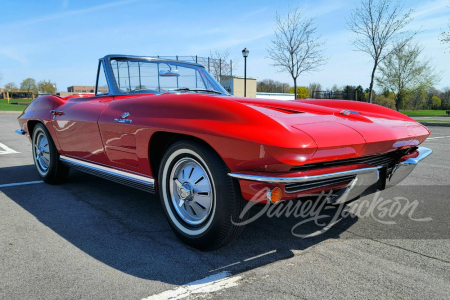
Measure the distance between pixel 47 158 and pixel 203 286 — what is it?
3265 mm

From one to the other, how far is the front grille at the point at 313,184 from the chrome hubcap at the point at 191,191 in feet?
1.74

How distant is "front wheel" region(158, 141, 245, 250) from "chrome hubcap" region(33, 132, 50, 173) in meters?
2.47

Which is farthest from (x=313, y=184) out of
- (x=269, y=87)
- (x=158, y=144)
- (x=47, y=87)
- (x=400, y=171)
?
(x=47, y=87)

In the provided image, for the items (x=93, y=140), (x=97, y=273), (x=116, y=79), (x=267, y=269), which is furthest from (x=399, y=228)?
(x=116, y=79)

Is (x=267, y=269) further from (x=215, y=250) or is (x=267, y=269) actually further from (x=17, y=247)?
(x=17, y=247)

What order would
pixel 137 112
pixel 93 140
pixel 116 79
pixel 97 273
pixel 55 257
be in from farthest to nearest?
pixel 116 79 → pixel 93 140 → pixel 137 112 → pixel 55 257 → pixel 97 273

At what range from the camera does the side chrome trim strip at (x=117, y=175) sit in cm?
273

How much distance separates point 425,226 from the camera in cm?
279

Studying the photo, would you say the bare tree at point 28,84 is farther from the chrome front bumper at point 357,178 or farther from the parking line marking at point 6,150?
the chrome front bumper at point 357,178

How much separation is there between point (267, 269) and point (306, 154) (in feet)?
2.37

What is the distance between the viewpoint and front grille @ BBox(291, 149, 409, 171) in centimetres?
205

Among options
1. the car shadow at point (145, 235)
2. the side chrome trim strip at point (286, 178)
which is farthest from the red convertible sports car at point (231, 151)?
the car shadow at point (145, 235)

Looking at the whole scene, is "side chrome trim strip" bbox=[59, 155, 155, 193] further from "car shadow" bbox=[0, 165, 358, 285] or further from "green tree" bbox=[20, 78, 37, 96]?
"green tree" bbox=[20, 78, 37, 96]

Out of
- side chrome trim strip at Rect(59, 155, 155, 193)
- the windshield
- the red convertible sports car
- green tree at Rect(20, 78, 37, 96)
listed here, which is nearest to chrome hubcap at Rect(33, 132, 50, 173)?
side chrome trim strip at Rect(59, 155, 155, 193)
